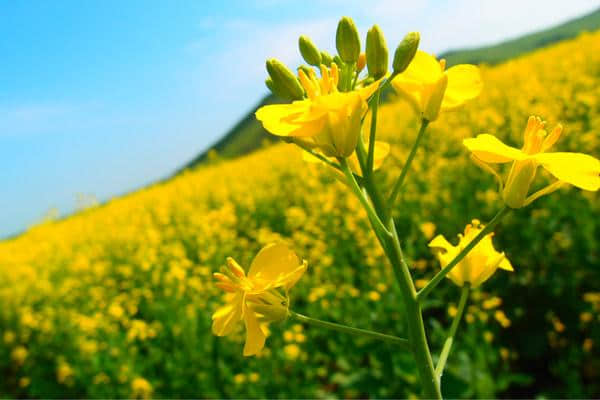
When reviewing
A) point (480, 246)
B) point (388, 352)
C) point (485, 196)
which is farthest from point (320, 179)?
point (480, 246)

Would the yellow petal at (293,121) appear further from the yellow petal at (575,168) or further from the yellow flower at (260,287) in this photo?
the yellow petal at (575,168)

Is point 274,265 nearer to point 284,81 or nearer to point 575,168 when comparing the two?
point 284,81

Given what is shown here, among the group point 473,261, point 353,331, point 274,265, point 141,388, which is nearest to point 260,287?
point 274,265

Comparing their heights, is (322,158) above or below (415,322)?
above

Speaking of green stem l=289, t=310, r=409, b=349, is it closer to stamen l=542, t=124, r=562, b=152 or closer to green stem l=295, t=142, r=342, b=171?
green stem l=295, t=142, r=342, b=171

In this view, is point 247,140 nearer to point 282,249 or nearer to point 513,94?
point 513,94

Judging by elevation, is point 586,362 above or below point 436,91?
below

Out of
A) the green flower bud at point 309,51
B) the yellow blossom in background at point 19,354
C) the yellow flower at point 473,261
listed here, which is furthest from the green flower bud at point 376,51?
the yellow blossom in background at point 19,354

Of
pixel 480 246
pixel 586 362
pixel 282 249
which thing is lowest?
pixel 586 362
